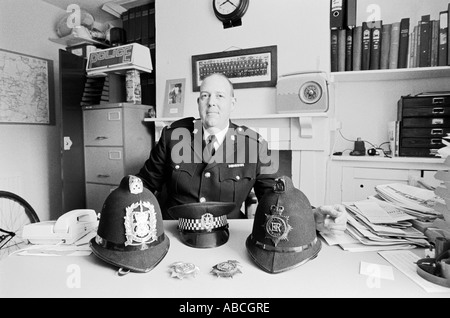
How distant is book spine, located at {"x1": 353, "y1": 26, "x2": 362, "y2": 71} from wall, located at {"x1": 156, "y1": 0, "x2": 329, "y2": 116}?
7.0 inches

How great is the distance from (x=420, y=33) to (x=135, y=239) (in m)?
2.04

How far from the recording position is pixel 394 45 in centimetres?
186

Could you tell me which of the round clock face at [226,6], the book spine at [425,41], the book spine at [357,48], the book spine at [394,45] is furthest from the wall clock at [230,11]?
the book spine at [425,41]

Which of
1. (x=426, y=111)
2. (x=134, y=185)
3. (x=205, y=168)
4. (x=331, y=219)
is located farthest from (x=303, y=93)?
(x=134, y=185)

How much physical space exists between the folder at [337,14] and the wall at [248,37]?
3 centimetres

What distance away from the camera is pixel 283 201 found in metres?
0.69

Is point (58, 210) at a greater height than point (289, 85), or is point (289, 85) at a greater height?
point (289, 85)

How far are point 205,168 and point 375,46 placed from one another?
56.9 inches

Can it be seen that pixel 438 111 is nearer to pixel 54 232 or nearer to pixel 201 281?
pixel 201 281

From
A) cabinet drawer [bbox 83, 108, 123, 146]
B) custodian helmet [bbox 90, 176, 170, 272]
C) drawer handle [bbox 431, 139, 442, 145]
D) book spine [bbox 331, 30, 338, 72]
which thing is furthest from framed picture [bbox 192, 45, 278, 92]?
custodian helmet [bbox 90, 176, 170, 272]

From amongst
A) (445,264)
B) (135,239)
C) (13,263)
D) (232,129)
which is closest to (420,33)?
(232,129)

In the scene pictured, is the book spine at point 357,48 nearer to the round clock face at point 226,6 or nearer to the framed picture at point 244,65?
the framed picture at point 244,65

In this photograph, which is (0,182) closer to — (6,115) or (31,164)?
(31,164)

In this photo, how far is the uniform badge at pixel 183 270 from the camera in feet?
2.09
